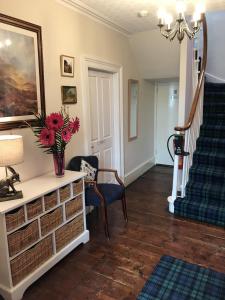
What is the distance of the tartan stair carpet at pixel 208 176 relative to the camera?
312 centimetres

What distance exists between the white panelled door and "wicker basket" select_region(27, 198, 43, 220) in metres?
1.50

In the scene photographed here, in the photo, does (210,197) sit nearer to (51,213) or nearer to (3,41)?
(51,213)

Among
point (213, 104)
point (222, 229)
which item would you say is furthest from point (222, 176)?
point (213, 104)

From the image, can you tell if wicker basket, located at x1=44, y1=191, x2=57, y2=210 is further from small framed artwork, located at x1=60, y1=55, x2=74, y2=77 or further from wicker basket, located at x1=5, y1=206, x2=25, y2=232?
small framed artwork, located at x1=60, y1=55, x2=74, y2=77

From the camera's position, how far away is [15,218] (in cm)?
188

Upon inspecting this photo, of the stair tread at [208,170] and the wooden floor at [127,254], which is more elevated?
the stair tread at [208,170]

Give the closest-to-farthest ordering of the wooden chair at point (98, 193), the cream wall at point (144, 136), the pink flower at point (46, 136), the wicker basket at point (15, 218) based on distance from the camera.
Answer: the wicker basket at point (15, 218)
the pink flower at point (46, 136)
the wooden chair at point (98, 193)
the cream wall at point (144, 136)

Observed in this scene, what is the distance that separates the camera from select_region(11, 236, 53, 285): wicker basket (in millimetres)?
1931

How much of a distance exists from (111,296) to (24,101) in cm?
186

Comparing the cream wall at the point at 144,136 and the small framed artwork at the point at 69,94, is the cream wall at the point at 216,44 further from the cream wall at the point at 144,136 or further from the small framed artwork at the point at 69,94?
the small framed artwork at the point at 69,94

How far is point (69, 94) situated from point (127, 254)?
1868mm

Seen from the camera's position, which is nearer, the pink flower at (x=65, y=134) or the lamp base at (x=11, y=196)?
the lamp base at (x=11, y=196)

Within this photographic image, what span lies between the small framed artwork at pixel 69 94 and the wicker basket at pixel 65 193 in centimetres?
100

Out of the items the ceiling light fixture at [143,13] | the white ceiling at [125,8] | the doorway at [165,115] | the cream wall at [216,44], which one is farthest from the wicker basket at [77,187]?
the cream wall at [216,44]
